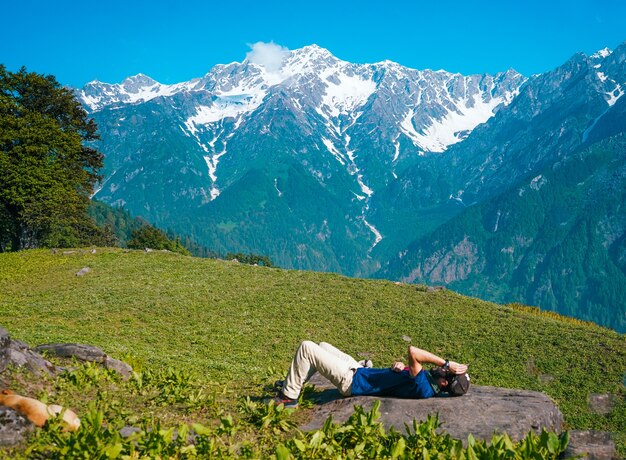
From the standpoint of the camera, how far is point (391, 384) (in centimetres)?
1206

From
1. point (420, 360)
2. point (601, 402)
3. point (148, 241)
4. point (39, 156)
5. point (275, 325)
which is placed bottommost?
point (601, 402)

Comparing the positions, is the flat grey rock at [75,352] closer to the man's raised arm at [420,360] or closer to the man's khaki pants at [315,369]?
the man's khaki pants at [315,369]

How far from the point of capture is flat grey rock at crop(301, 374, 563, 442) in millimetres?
10320

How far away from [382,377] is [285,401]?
2419mm

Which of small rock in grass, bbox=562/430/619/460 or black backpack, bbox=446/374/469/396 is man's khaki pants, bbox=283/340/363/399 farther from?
small rock in grass, bbox=562/430/619/460


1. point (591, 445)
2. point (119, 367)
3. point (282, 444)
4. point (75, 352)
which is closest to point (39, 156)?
point (75, 352)

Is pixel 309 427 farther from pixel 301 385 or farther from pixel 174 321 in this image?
pixel 174 321

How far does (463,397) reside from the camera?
11844 mm

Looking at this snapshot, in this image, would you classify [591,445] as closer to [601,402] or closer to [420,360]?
[420,360]

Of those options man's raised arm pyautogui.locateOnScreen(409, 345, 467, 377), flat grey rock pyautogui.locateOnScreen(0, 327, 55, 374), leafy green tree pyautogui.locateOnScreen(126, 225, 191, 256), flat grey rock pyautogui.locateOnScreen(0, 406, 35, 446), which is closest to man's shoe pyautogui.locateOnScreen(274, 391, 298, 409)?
man's raised arm pyautogui.locateOnScreen(409, 345, 467, 377)

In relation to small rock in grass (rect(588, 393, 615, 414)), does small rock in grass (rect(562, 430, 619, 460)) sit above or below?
above

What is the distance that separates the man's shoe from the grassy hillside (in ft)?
5.39

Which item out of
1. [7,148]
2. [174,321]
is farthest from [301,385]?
[7,148]

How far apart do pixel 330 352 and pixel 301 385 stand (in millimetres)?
1332
